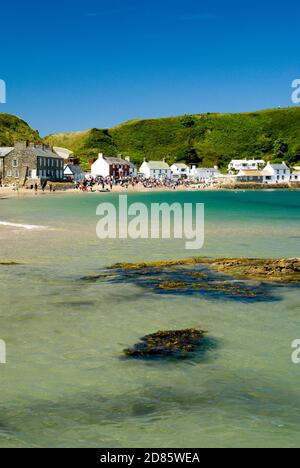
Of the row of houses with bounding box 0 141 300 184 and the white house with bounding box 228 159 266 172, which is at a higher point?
the white house with bounding box 228 159 266 172

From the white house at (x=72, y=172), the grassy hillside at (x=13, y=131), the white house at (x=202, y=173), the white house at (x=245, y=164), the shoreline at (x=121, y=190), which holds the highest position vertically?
the grassy hillside at (x=13, y=131)

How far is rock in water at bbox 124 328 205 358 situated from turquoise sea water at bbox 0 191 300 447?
311mm

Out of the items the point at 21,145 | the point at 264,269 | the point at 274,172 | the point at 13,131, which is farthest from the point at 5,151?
the point at 264,269

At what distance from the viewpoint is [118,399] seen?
29.3 ft

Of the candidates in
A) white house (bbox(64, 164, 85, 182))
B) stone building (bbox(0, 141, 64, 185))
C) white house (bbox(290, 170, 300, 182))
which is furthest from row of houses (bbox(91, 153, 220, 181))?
stone building (bbox(0, 141, 64, 185))

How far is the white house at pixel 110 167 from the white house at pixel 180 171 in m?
24.1

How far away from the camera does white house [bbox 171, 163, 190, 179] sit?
564 ft

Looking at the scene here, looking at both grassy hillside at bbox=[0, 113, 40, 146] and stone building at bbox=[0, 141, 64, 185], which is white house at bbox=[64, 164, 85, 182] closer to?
stone building at bbox=[0, 141, 64, 185]

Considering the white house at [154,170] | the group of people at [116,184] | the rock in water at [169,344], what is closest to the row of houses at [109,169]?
the white house at [154,170]

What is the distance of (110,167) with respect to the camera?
145 metres

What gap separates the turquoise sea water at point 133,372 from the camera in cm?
790

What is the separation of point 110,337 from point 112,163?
5316 inches

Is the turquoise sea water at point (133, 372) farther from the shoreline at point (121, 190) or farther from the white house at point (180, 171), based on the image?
the white house at point (180, 171)
